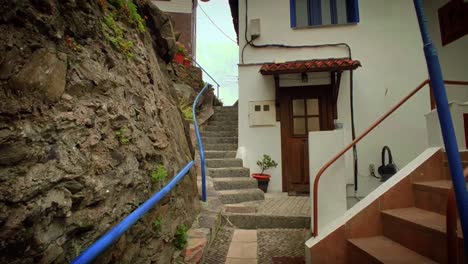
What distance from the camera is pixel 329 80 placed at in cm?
547

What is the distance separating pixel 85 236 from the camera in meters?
1.26

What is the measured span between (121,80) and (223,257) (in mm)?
2047

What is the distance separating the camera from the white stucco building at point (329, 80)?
5.34m

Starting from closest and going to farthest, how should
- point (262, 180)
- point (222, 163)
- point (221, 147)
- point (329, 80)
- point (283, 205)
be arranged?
1. point (283, 205)
2. point (262, 180)
3. point (222, 163)
4. point (329, 80)
5. point (221, 147)

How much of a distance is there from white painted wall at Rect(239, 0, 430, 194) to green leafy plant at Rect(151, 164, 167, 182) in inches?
141

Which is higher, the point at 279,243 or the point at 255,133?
the point at 255,133

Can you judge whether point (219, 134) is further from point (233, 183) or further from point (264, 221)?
point (264, 221)

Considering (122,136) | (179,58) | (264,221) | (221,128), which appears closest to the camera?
(122,136)

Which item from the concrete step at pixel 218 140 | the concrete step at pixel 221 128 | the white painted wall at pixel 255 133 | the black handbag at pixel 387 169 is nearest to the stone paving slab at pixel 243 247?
the white painted wall at pixel 255 133

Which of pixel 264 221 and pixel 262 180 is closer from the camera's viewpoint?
pixel 264 221

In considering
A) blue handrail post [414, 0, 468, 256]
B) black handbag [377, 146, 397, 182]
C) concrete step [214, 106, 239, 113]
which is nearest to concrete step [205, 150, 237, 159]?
concrete step [214, 106, 239, 113]

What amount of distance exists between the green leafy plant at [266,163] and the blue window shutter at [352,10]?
3.70m

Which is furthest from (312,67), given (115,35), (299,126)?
(115,35)

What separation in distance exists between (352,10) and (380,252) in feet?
18.0
